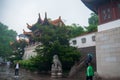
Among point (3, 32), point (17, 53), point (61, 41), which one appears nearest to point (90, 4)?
point (61, 41)

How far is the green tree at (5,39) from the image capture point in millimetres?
52250

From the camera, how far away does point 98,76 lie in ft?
52.0

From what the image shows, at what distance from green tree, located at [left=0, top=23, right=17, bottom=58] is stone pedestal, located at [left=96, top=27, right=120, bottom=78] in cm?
3825

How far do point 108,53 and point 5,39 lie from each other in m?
48.7

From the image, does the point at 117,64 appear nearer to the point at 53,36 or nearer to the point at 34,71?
the point at 53,36

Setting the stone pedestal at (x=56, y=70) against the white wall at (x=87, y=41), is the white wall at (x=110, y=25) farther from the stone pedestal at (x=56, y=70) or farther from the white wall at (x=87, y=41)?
the white wall at (x=87, y=41)

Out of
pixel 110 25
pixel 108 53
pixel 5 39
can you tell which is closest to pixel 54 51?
pixel 108 53

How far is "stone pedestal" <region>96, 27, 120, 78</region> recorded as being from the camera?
47.1 feet

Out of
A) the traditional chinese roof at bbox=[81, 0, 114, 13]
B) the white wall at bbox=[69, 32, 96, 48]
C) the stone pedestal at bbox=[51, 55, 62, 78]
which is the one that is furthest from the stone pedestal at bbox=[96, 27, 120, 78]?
the white wall at bbox=[69, 32, 96, 48]

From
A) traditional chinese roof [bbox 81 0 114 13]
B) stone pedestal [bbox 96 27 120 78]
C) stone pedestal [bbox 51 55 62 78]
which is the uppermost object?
traditional chinese roof [bbox 81 0 114 13]

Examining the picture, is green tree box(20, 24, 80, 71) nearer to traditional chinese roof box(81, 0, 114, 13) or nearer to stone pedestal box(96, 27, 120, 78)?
stone pedestal box(96, 27, 120, 78)

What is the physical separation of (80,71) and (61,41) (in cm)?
598

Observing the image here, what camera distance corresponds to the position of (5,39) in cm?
5972

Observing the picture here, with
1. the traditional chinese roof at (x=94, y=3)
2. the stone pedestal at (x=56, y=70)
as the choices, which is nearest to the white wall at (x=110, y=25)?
the traditional chinese roof at (x=94, y=3)
